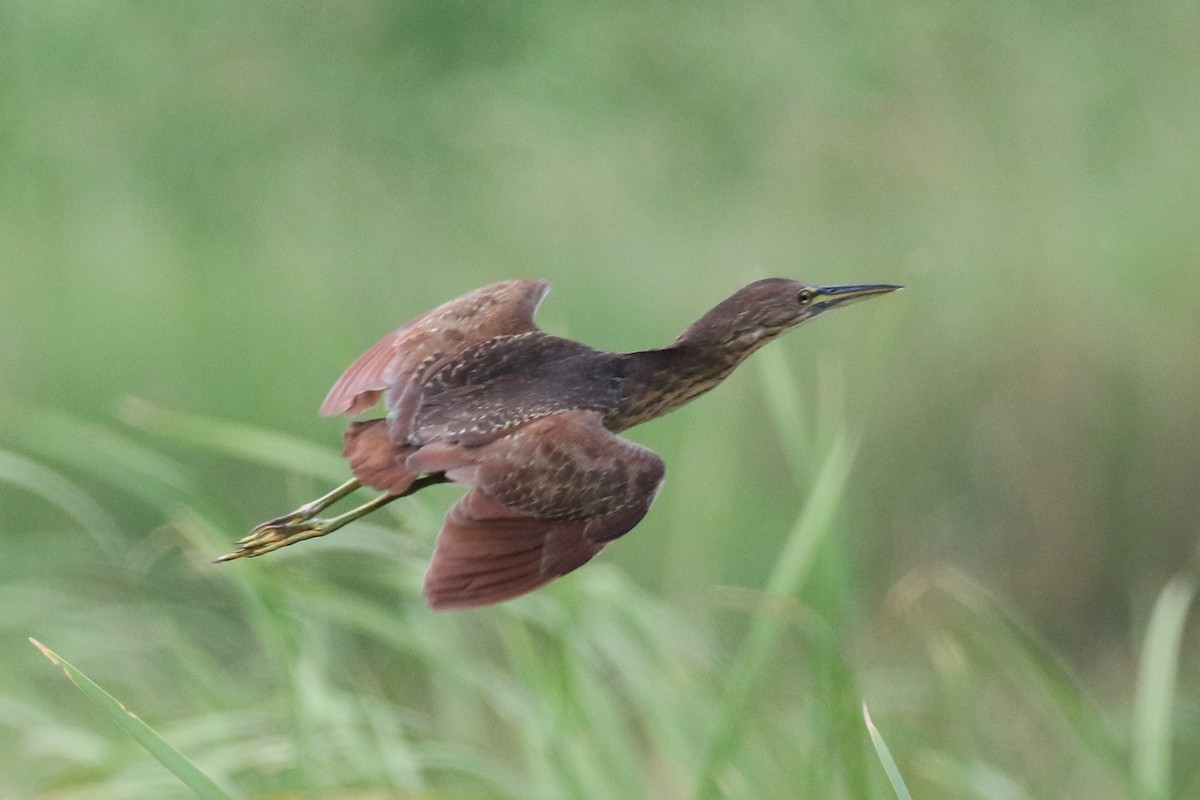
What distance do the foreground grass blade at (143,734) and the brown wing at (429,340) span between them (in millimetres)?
249

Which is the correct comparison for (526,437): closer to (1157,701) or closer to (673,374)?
(673,374)

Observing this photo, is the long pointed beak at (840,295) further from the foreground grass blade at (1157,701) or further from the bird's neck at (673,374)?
the foreground grass blade at (1157,701)

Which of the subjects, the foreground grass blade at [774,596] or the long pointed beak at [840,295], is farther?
the foreground grass blade at [774,596]

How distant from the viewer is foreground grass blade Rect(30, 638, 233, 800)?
47.2 inches

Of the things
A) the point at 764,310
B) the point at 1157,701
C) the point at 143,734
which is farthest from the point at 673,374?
the point at 1157,701

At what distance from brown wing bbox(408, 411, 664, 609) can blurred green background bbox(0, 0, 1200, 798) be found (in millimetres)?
945

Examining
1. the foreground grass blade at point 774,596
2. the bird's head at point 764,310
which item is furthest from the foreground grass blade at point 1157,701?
the bird's head at point 764,310

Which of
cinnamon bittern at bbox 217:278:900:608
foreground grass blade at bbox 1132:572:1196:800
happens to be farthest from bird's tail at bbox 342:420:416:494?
foreground grass blade at bbox 1132:572:1196:800

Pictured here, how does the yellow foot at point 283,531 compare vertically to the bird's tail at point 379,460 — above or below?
below

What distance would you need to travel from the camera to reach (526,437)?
110 centimetres

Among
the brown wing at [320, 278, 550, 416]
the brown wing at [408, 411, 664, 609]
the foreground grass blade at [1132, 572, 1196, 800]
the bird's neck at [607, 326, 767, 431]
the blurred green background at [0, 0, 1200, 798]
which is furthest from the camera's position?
the blurred green background at [0, 0, 1200, 798]

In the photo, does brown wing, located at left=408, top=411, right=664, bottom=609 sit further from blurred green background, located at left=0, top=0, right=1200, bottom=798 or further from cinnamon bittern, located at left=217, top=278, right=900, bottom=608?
blurred green background, located at left=0, top=0, right=1200, bottom=798

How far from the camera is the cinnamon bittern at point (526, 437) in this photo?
1062mm

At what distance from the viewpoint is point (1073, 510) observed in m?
5.03
